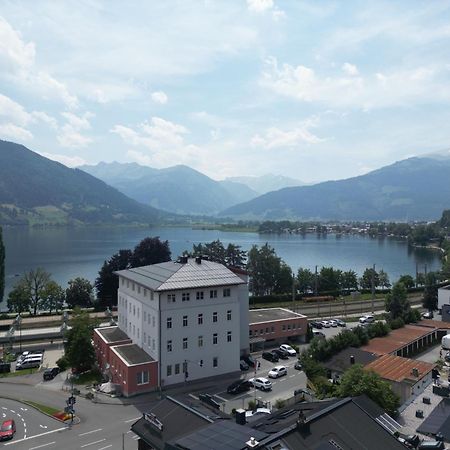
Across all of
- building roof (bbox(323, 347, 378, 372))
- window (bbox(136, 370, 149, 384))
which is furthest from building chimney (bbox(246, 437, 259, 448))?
building roof (bbox(323, 347, 378, 372))

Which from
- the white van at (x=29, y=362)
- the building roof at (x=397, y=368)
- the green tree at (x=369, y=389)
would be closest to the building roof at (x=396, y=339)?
the building roof at (x=397, y=368)

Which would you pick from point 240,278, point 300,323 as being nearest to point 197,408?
point 240,278

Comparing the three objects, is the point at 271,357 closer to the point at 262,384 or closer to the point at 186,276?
the point at 262,384

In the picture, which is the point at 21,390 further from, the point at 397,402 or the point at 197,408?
the point at 397,402

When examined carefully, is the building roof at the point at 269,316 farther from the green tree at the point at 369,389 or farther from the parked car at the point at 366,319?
the green tree at the point at 369,389

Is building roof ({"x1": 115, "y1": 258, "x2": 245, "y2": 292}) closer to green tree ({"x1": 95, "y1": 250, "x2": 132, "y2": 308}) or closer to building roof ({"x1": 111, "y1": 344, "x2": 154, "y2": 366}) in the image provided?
building roof ({"x1": 111, "y1": 344, "x2": 154, "y2": 366})

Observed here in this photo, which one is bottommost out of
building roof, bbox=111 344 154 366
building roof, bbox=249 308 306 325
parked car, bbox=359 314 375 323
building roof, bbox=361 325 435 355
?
parked car, bbox=359 314 375 323
